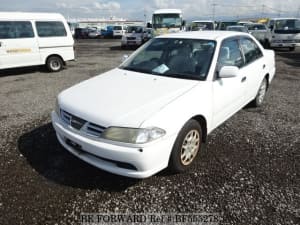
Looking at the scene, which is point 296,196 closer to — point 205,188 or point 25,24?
point 205,188

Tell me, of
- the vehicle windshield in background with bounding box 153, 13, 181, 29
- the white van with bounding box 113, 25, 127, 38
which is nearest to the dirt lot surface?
the vehicle windshield in background with bounding box 153, 13, 181, 29

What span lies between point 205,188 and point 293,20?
15.7 m

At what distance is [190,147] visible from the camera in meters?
2.82

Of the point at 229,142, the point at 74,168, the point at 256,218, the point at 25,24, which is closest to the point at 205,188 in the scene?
the point at 256,218

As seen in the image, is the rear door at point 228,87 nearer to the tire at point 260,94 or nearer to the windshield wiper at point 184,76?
the windshield wiper at point 184,76

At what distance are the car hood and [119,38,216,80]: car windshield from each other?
0.17 m

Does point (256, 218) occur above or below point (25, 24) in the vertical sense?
below

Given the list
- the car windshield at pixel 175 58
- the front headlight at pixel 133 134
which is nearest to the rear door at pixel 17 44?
the car windshield at pixel 175 58

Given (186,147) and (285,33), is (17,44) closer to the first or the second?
(186,147)

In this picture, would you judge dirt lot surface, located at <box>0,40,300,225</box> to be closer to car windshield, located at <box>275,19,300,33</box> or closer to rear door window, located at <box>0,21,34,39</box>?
rear door window, located at <box>0,21,34,39</box>

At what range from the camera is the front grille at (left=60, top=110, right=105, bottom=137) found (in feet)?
7.73

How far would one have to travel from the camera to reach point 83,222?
222cm

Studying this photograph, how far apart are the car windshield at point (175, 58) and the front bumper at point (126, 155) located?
3.75ft

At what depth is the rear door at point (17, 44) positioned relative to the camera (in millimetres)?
7781
